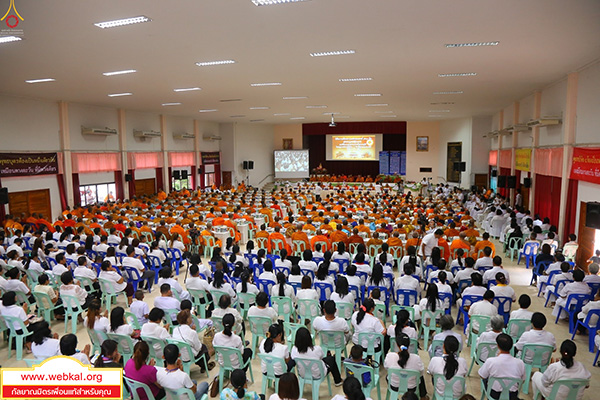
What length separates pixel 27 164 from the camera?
14.7 m

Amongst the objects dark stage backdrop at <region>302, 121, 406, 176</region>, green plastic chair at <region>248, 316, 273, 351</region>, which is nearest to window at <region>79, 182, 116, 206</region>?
green plastic chair at <region>248, 316, 273, 351</region>

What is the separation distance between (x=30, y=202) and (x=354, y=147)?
78.3 ft

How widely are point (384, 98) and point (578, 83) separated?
716 cm

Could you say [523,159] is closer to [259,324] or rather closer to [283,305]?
[283,305]

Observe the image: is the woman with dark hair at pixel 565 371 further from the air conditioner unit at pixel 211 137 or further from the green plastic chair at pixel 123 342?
the air conditioner unit at pixel 211 137

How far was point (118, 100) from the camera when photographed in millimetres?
16094

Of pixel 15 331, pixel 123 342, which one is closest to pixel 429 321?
pixel 123 342

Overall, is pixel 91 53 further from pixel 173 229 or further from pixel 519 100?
pixel 519 100

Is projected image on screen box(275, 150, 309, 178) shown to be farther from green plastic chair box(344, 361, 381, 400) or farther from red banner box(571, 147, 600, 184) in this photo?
green plastic chair box(344, 361, 381, 400)

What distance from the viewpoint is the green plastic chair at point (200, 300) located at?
681 cm

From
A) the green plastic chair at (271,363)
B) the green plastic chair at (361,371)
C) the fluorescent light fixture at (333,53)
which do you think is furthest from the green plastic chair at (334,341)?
the fluorescent light fixture at (333,53)

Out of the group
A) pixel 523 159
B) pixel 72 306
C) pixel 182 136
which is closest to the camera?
pixel 72 306

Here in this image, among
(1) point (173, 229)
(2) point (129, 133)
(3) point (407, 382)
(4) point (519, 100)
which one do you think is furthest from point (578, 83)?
(2) point (129, 133)

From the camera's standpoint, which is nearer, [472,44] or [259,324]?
[259,324]
